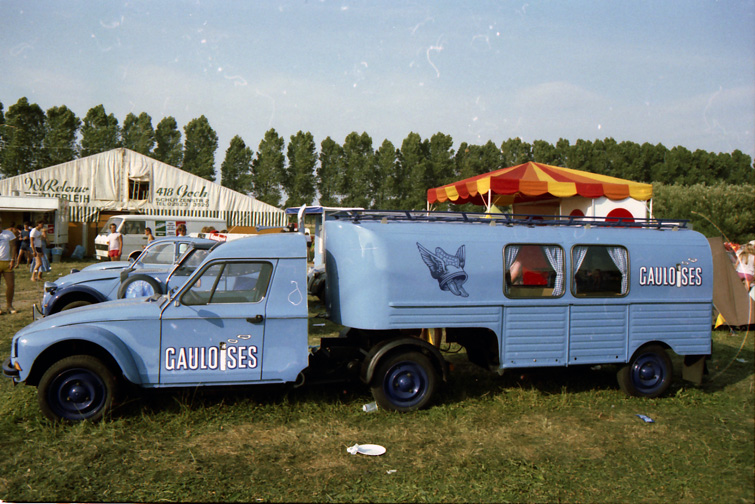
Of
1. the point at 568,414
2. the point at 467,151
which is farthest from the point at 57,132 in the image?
the point at 568,414

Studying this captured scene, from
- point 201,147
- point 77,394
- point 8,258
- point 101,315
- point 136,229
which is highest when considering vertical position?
point 201,147

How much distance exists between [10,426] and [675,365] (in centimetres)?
854

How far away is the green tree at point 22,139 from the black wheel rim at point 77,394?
113ft

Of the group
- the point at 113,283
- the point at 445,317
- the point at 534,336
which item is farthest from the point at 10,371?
the point at 534,336

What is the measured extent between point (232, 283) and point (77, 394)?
1.73 metres

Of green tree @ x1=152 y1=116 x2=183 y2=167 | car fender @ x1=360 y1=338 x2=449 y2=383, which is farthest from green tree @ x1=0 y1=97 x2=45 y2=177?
car fender @ x1=360 y1=338 x2=449 y2=383

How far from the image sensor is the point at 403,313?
5422 millimetres

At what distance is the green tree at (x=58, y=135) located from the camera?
37250 mm

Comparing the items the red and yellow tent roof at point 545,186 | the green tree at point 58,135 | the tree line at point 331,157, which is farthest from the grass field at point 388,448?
the green tree at point 58,135

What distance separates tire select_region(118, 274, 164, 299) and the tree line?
909 inches

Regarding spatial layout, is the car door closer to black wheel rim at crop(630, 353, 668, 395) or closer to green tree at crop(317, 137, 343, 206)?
black wheel rim at crop(630, 353, 668, 395)

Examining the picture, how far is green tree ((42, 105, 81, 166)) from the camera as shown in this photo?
122 feet

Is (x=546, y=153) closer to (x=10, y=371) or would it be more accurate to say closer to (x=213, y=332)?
(x=213, y=332)

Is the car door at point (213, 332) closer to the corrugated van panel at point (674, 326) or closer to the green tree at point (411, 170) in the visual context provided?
the corrugated van panel at point (674, 326)
